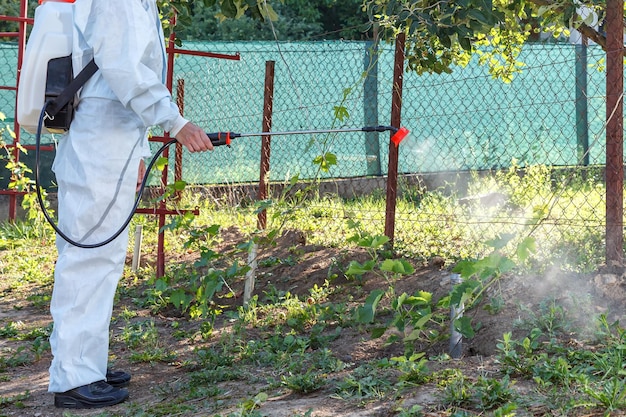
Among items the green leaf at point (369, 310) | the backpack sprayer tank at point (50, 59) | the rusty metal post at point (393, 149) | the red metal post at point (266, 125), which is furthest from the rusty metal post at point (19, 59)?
the green leaf at point (369, 310)

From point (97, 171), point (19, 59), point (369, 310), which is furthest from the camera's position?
point (19, 59)

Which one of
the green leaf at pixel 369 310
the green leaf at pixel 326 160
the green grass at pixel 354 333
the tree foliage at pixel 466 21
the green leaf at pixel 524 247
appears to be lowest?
the green grass at pixel 354 333

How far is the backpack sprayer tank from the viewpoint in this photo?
3.48 meters

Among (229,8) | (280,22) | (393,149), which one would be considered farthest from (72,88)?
(280,22)

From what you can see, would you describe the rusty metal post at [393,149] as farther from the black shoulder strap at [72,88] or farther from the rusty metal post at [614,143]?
the black shoulder strap at [72,88]

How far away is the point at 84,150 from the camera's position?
138 inches

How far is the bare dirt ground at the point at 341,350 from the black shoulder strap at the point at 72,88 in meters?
1.24

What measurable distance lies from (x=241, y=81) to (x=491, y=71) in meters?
3.88

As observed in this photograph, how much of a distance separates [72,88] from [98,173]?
356 mm

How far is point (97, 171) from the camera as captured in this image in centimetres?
350

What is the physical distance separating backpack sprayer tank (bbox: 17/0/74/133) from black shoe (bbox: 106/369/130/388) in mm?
1133

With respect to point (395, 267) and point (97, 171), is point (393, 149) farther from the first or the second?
point (97, 171)

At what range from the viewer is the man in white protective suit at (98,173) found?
11.2 feet

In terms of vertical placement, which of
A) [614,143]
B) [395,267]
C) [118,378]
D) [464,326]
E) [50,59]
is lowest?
[118,378]
